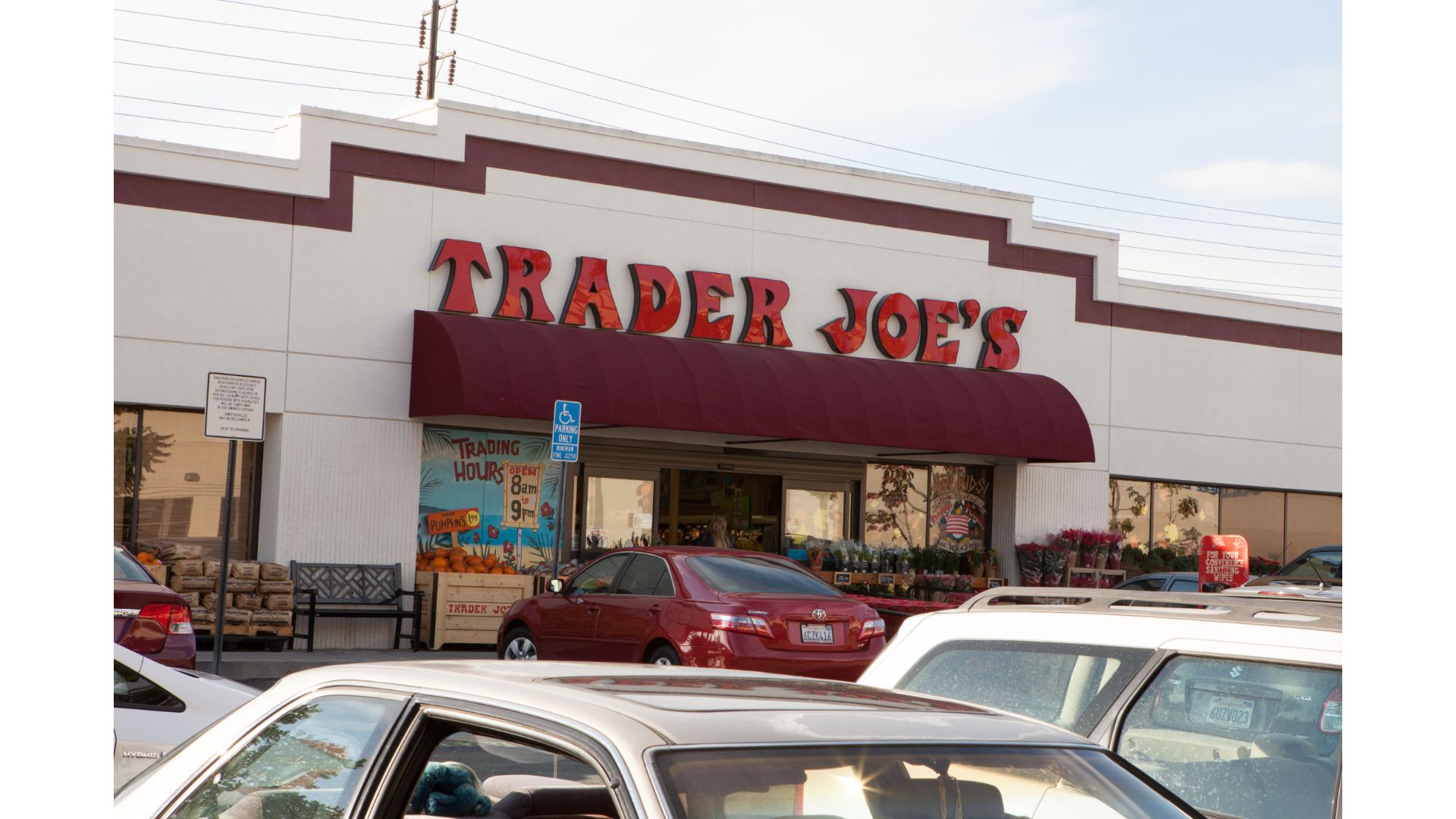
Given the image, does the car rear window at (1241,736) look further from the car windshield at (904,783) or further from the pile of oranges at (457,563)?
the pile of oranges at (457,563)

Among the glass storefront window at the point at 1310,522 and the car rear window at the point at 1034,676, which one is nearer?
the car rear window at the point at 1034,676

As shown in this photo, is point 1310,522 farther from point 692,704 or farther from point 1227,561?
point 692,704

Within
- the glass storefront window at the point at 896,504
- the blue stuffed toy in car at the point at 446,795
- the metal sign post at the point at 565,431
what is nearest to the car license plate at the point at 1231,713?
the blue stuffed toy in car at the point at 446,795

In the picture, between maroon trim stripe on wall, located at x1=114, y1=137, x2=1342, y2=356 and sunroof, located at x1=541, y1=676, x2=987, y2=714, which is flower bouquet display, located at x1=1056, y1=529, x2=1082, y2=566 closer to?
maroon trim stripe on wall, located at x1=114, y1=137, x2=1342, y2=356

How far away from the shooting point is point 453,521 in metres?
20.9

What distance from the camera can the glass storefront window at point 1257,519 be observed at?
28.0 m

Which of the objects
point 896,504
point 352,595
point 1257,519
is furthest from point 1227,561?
point 1257,519

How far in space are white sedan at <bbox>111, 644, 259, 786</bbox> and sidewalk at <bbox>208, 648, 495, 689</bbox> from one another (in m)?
7.31

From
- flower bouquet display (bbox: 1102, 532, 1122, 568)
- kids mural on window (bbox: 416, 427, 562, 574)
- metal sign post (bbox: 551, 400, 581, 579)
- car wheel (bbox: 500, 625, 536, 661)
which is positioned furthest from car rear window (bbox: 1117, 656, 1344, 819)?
flower bouquet display (bbox: 1102, 532, 1122, 568)

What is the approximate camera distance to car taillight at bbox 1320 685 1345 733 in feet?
14.1

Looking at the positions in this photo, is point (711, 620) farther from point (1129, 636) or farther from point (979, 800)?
point (979, 800)

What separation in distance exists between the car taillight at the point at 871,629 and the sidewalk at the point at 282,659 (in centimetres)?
445

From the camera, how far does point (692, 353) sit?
21.2 metres

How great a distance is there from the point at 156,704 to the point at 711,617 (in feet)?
19.6
